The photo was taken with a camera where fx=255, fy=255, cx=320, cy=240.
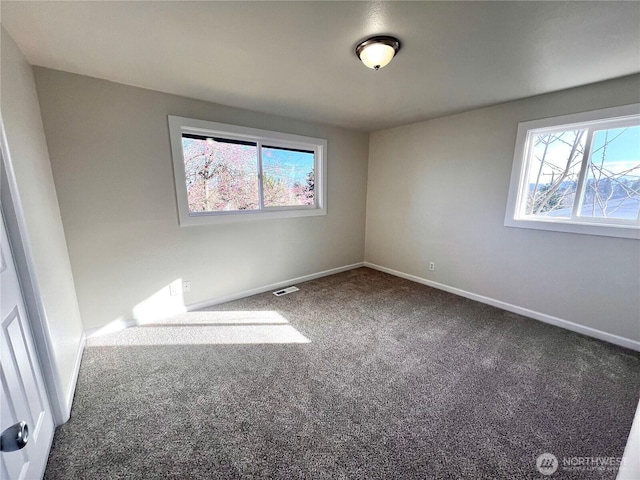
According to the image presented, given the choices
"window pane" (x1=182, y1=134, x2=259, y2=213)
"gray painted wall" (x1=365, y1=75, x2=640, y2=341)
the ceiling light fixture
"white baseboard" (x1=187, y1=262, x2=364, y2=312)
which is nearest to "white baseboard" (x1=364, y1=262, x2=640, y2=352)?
"gray painted wall" (x1=365, y1=75, x2=640, y2=341)

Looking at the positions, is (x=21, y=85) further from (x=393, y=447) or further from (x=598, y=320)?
(x=598, y=320)

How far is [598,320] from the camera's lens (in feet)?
7.88

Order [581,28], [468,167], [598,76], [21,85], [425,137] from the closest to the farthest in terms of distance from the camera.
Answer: [581,28], [21,85], [598,76], [468,167], [425,137]

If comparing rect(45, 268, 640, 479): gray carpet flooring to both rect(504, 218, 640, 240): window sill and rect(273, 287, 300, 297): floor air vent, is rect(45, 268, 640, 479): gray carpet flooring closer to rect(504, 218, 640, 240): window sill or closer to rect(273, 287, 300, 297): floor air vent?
rect(273, 287, 300, 297): floor air vent

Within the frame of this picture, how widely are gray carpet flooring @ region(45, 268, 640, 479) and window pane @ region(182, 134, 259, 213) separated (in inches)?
52.4

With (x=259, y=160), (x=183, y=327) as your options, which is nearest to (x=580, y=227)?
(x=259, y=160)

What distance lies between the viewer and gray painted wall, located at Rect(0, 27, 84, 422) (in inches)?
56.8

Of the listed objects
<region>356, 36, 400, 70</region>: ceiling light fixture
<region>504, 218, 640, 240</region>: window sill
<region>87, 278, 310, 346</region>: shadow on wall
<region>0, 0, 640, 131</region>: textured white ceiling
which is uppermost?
<region>0, 0, 640, 131</region>: textured white ceiling

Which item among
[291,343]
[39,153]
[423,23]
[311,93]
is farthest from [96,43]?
[291,343]

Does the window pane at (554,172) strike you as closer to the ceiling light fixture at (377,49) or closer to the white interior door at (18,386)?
the ceiling light fixture at (377,49)

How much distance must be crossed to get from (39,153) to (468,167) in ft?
13.3

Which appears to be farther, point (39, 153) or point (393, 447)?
point (39, 153)

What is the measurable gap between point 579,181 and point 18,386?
4212mm

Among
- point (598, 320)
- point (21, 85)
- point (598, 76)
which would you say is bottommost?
point (598, 320)
